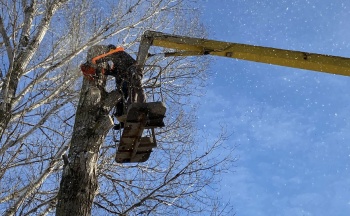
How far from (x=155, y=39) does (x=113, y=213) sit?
2268 millimetres

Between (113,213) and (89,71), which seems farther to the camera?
(113,213)

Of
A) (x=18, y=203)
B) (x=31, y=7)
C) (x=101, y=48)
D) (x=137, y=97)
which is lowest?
(x=18, y=203)

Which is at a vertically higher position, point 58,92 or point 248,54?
point 58,92

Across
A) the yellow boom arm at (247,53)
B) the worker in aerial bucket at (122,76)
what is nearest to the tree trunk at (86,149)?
the worker in aerial bucket at (122,76)

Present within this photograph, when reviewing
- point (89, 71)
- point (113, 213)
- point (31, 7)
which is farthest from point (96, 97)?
point (31, 7)

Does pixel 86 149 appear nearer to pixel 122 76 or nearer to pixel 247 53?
pixel 122 76

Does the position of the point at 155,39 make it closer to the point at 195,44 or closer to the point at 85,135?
the point at 195,44

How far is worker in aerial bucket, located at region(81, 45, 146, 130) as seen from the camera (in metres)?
4.59

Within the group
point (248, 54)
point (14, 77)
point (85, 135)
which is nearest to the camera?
point (85, 135)

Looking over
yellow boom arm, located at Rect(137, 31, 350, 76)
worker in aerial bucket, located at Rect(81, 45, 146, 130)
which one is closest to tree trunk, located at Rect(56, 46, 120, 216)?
worker in aerial bucket, located at Rect(81, 45, 146, 130)

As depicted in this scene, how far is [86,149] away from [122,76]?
1.02 metres

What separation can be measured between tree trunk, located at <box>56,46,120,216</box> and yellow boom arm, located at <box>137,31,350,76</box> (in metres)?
0.61

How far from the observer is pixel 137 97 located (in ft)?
15.0

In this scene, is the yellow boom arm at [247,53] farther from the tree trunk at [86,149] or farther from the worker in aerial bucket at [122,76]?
the tree trunk at [86,149]
